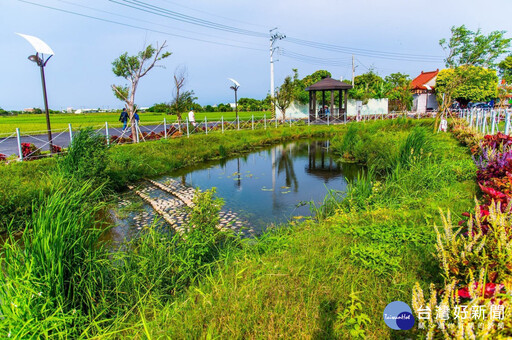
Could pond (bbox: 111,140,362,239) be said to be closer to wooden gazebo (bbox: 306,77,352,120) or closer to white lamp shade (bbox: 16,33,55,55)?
white lamp shade (bbox: 16,33,55,55)

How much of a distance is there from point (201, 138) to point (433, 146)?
853 cm

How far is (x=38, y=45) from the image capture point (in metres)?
7.25

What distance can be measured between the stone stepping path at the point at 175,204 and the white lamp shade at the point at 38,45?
12.2 ft

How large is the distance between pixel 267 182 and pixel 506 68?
3646 centimetres

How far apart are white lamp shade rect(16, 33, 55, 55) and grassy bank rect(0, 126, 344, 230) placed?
2544 millimetres

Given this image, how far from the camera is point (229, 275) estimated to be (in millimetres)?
2822

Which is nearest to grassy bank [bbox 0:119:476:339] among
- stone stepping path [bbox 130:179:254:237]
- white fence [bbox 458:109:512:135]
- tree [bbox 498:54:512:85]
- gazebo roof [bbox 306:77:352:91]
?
stone stepping path [bbox 130:179:254:237]

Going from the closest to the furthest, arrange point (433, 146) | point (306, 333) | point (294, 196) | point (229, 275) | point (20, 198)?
point (306, 333), point (229, 275), point (20, 198), point (294, 196), point (433, 146)

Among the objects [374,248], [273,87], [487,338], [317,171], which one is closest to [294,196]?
[317,171]

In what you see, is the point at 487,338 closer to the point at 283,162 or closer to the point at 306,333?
the point at 306,333

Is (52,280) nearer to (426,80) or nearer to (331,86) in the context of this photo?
(331,86)

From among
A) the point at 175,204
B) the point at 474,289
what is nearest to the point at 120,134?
the point at 175,204

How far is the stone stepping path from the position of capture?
5281 mm

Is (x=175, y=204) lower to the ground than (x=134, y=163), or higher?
lower
